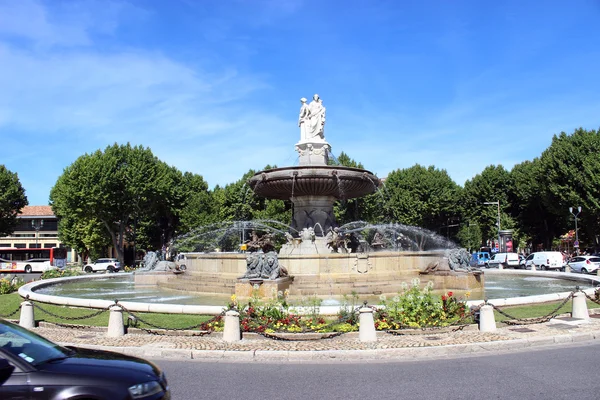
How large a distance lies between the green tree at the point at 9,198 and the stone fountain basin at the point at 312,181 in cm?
4184

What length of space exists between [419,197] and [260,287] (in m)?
43.9

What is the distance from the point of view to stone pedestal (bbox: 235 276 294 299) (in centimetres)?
1570

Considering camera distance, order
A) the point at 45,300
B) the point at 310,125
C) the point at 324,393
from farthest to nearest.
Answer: the point at 310,125
the point at 45,300
the point at 324,393

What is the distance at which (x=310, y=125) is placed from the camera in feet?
83.6

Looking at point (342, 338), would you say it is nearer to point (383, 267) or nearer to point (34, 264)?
point (383, 267)

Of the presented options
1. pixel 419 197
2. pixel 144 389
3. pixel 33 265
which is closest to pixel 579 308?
pixel 144 389

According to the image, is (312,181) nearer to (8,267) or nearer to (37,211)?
(8,267)

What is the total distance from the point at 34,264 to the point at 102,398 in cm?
5148

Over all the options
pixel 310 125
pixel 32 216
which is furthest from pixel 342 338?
pixel 32 216

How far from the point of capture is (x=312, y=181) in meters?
22.3

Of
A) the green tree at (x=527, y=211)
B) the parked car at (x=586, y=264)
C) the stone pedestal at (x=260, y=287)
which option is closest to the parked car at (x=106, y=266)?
the stone pedestal at (x=260, y=287)

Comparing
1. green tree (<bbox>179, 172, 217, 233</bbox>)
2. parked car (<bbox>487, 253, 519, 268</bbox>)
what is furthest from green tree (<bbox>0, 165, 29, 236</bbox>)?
parked car (<bbox>487, 253, 519, 268</bbox>)

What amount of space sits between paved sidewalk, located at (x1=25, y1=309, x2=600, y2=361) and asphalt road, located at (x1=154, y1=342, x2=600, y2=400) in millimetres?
309

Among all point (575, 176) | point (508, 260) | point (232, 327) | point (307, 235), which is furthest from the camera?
point (575, 176)
